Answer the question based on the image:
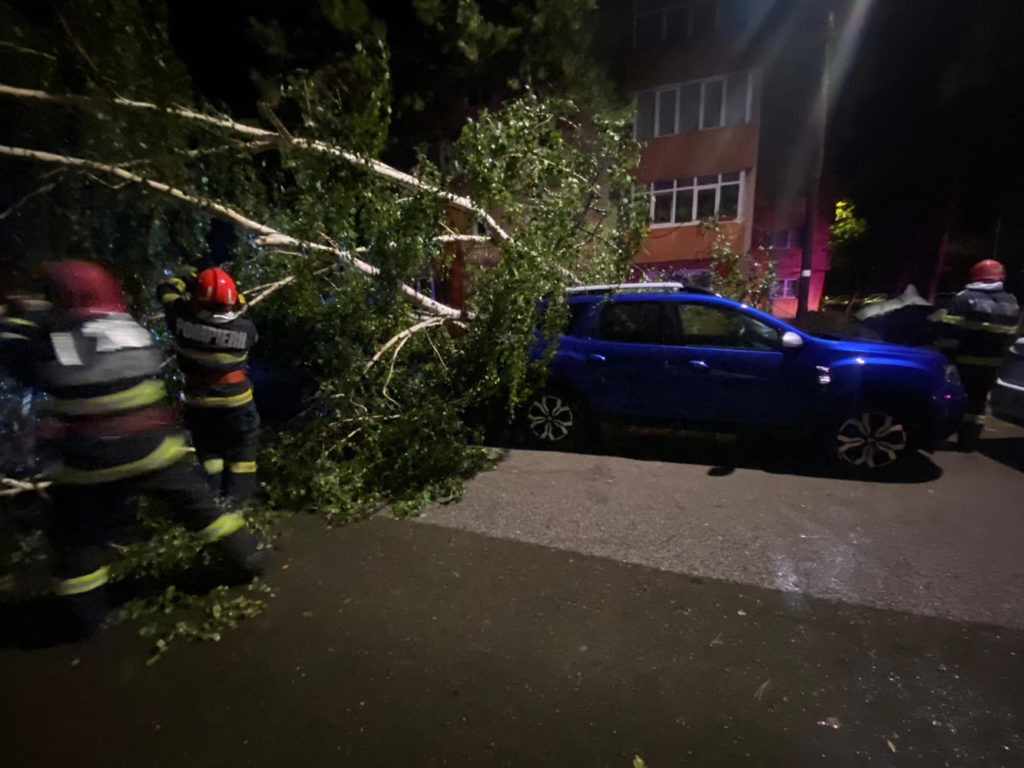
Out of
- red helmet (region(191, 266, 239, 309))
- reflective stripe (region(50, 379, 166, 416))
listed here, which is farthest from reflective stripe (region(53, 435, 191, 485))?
red helmet (region(191, 266, 239, 309))

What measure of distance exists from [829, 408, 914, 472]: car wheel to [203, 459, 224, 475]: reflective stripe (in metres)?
5.05

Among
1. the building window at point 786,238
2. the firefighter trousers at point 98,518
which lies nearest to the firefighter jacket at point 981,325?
the firefighter trousers at point 98,518

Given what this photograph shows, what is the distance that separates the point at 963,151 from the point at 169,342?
2147 centimetres

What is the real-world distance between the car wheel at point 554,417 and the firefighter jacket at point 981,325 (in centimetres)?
382

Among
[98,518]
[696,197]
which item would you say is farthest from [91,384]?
[696,197]

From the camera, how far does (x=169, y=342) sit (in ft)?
16.5

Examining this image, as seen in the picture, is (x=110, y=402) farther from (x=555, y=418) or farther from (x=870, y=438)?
(x=870, y=438)

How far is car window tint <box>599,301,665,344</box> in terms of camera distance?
5152mm

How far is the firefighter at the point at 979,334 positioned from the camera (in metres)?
5.05

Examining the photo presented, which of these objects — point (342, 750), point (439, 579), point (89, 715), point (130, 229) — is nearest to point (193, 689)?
point (89, 715)

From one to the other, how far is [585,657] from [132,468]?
235cm

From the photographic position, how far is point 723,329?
5.05 m

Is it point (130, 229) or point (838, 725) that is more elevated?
point (130, 229)

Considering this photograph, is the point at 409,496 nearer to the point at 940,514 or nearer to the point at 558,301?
the point at 558,301
